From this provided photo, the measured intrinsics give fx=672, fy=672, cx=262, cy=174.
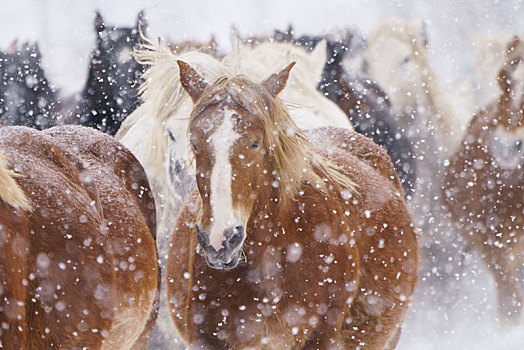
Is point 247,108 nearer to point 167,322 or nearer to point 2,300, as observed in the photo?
point 2,300

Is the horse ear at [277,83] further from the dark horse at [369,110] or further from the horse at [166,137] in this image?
the dark horse at [369,110]

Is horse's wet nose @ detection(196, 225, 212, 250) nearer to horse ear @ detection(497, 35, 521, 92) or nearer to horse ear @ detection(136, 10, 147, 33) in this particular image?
horse ear @ detection(136, 10, 147, 33)

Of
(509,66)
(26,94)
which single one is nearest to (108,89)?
(26,94)

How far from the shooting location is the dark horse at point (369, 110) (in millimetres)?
6465

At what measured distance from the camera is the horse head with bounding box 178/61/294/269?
2.29 m

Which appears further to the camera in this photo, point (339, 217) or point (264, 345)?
point (339, 217)

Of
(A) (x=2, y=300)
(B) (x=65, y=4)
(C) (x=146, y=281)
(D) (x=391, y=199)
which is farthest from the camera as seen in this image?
(B) (x=65, y=4)

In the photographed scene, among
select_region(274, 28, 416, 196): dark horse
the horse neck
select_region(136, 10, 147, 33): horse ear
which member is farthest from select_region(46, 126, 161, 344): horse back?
the horse neck

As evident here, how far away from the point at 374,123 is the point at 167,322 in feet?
11.5

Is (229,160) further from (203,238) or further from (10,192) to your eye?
(10,192)

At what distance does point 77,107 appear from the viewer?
552 cm

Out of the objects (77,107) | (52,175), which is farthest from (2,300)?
(77,107)

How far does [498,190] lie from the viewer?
19.6ft

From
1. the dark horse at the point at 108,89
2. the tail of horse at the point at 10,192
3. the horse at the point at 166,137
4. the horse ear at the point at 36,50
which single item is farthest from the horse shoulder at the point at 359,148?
the horse ear at the point at 36,50
